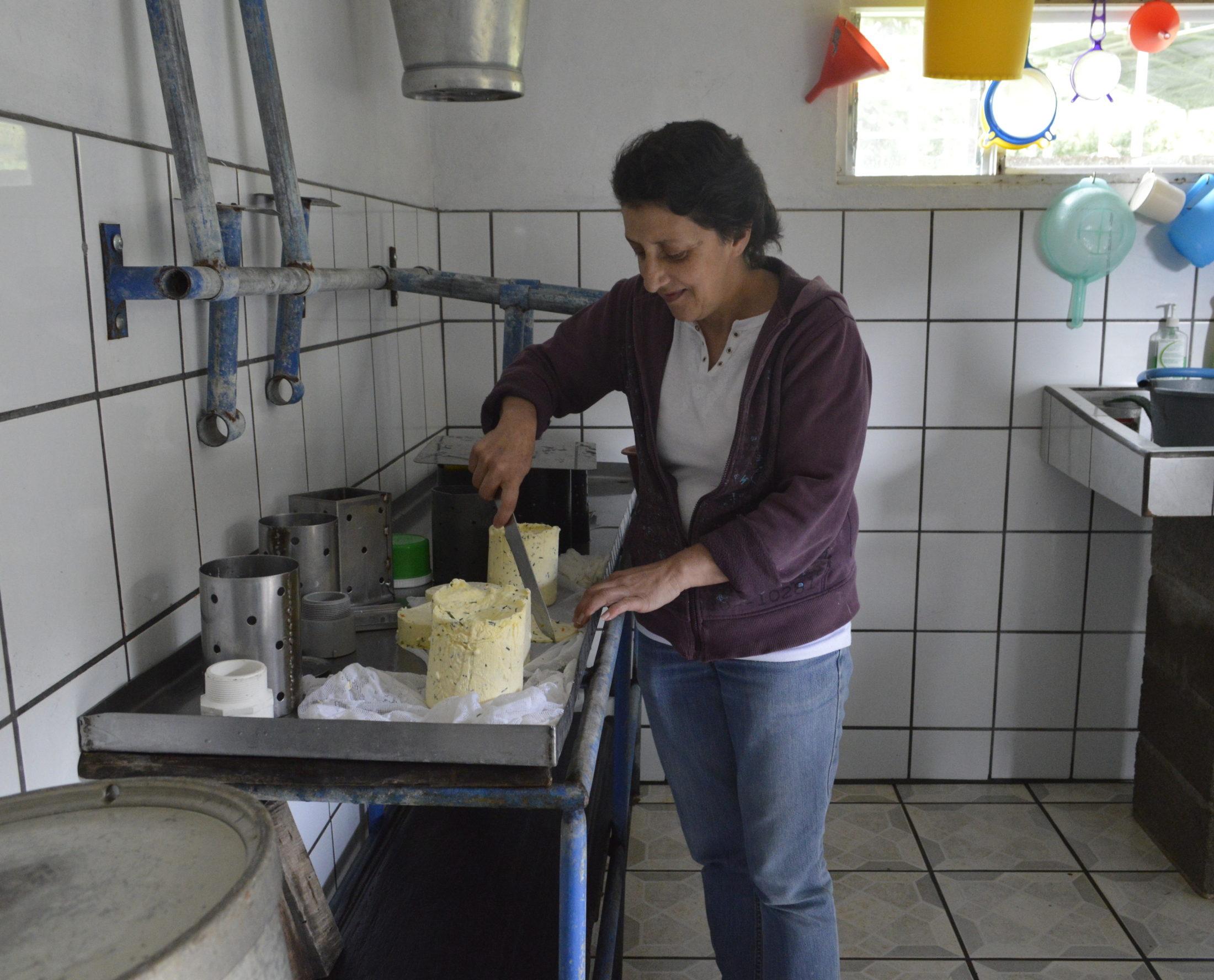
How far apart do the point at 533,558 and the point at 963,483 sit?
55.9 inches

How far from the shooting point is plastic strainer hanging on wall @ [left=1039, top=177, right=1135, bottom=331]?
2180 millimetres

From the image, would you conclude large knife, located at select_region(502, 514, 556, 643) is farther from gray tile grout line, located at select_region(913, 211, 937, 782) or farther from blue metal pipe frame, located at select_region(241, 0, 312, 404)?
gray tile grout line, located at select_region(913, 211, 937, 782)

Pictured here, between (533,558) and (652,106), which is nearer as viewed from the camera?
(533,558)

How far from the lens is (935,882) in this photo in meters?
2.07

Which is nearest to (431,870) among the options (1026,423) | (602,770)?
(602,770)

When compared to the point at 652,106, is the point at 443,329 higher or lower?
lower

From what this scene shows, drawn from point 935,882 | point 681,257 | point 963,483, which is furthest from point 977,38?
point 935,882

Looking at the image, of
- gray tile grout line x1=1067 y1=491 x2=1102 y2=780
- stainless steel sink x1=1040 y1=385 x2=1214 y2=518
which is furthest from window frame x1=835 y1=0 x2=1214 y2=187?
gray tile grout line x1=1067 y1=491 x2=1102 y2=780

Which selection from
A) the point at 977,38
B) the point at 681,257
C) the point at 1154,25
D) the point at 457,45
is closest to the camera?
the point at 681,257

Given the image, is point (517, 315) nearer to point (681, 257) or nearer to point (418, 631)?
point (681, 257)

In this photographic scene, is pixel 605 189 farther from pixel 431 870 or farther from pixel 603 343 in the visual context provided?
pixel 431 870

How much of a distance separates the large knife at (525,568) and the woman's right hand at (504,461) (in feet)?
0.04

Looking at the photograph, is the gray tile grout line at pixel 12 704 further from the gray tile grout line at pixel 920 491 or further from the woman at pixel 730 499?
the gray tile grout line at pixel 920 491

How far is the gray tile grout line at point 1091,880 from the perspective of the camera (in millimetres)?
1823
